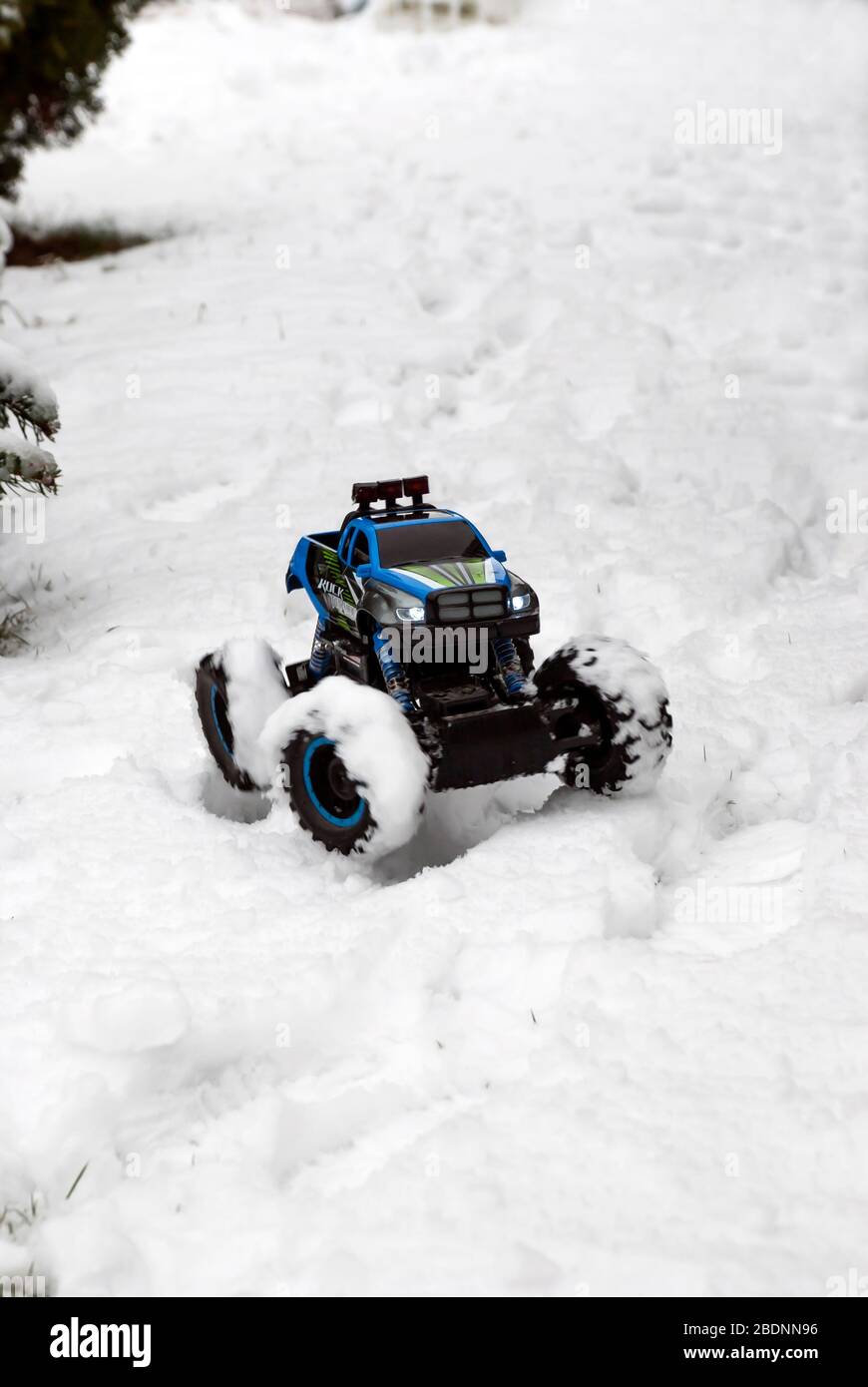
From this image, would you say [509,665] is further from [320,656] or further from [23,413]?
[23,413]

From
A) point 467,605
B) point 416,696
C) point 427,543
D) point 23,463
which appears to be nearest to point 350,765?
point 416,696

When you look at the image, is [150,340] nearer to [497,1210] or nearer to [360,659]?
[360,659]

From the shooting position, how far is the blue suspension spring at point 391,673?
13.3ft

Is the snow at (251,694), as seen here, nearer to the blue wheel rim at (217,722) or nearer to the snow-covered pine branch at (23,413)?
the blue wheel rim at (217,722)

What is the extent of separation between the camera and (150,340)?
910cm

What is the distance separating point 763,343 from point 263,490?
385 cm

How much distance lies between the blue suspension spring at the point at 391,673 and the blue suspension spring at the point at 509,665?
0.34 metres

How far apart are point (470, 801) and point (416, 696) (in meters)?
0.52

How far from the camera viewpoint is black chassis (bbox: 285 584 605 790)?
3.82 metres

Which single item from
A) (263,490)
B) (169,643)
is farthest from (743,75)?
(169,643)

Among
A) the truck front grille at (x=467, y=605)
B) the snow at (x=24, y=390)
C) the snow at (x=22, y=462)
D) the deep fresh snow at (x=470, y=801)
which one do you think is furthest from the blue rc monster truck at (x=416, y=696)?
the snow at (x=24, y=390)

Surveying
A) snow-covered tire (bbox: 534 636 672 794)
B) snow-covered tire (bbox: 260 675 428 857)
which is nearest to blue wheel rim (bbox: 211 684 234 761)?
snow-covered tire (bbox: 260 675 428 857)

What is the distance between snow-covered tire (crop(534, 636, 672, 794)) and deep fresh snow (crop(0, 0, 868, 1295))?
4.8 inches

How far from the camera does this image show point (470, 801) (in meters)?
4.41
